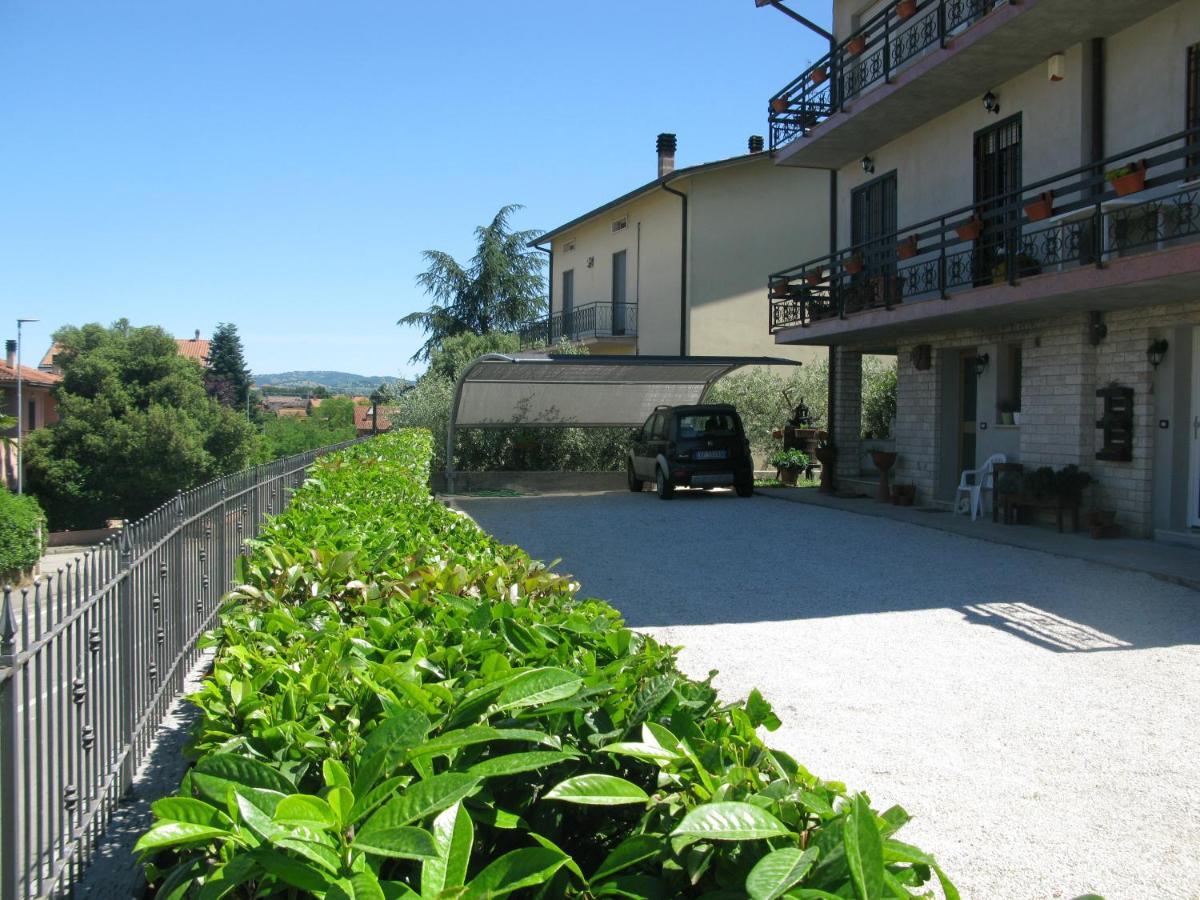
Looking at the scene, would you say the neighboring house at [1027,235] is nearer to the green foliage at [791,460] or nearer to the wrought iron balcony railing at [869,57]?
the wrought iron balcony railing at [869,57]

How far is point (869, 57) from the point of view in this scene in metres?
16.4

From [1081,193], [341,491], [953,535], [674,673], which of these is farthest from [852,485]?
[674,673]

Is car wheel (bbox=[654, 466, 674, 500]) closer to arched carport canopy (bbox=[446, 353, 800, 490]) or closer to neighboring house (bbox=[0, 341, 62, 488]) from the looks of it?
arched carport canopy (bbox=[446, 353, 800, 490])

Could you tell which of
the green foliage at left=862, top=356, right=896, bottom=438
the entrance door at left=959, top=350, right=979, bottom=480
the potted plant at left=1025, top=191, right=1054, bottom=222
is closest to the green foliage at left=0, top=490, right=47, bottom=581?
the green foliage at left=862, top=356, right=896, bottom=438

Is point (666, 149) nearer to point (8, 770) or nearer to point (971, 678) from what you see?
point (971, 678)

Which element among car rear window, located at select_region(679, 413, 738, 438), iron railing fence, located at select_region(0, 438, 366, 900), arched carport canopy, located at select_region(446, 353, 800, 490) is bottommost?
iron railing fence, located at select_region(0, 438, 366, 900)

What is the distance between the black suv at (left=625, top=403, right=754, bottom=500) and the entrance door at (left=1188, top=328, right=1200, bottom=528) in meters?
7.85

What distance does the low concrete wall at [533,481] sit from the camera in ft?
70.9

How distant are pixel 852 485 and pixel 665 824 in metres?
17.2

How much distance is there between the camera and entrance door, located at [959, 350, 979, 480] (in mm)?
16141

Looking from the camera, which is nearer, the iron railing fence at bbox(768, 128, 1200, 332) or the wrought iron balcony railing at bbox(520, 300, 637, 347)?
the iron railing fence at bbox(768, 128, 1200, 332)

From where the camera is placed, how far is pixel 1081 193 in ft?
41.3

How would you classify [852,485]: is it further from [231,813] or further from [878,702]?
[231,813]

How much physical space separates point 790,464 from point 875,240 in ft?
20.7
